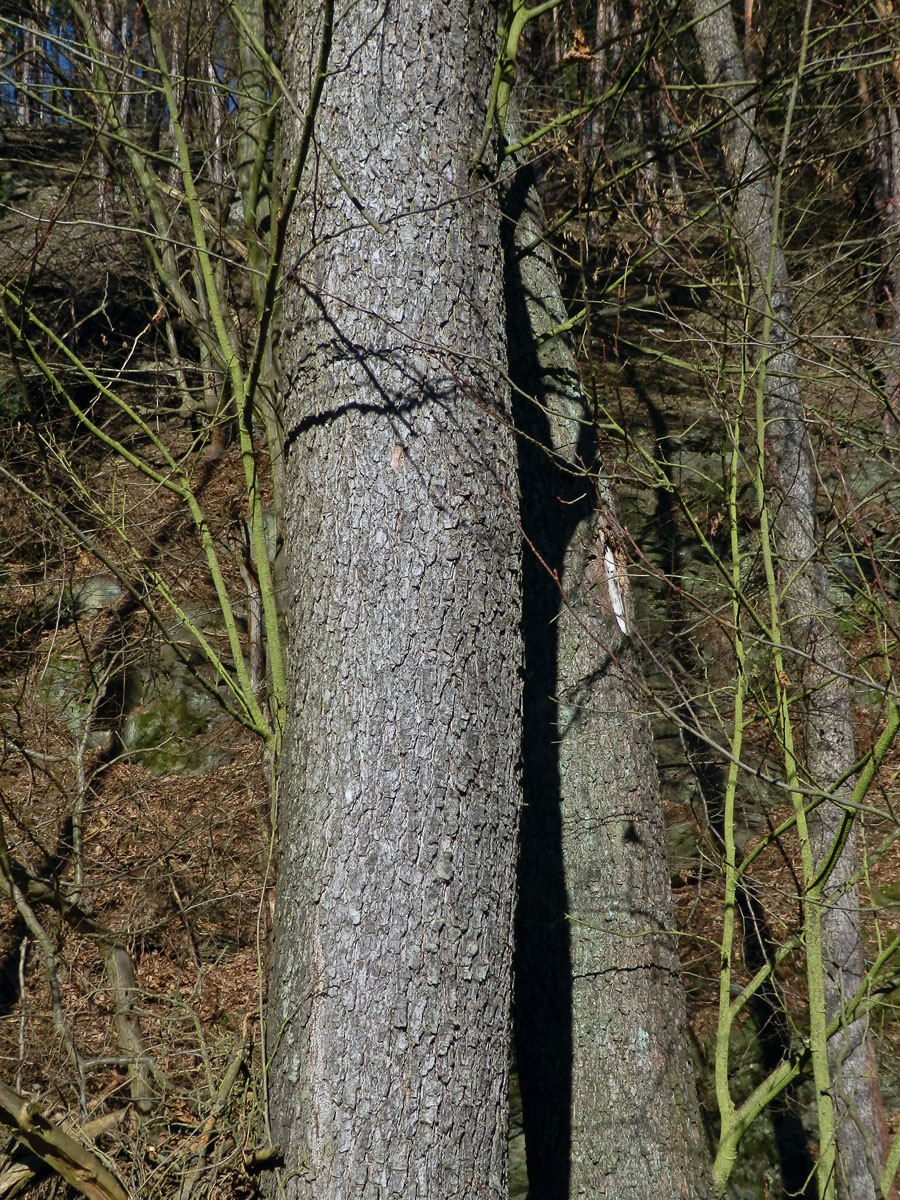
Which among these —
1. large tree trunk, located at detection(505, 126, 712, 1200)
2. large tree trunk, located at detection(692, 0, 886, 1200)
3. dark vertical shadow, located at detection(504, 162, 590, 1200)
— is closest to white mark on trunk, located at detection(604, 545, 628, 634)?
large tree trunk, located at detection(505, 126, 712, 1200)

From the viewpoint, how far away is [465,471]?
2.55 meters

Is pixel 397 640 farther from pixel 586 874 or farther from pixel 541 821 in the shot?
pixel 586 874

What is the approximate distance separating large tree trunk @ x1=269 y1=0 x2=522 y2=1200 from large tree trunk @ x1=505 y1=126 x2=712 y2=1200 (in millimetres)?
537

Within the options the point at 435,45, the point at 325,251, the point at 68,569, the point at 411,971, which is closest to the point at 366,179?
the point at 325,251

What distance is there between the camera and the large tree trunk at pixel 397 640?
2082 millimetres

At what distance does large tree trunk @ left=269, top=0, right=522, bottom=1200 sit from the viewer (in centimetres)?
208

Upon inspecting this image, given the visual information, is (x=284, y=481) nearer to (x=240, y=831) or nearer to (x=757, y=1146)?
(x=240, y=831)

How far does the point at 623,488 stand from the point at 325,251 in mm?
5738

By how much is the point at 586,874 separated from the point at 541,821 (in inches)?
10.8

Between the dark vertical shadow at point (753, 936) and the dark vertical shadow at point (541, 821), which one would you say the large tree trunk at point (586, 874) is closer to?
the dark vertical shadow at point (541, 821)

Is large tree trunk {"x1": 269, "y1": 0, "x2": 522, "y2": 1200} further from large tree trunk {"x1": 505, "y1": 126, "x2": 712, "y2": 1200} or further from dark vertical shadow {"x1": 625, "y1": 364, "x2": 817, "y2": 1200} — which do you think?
dark vertical shadow {"x1": 625, "y1": 364, "x2": 817, "y2": 1200}

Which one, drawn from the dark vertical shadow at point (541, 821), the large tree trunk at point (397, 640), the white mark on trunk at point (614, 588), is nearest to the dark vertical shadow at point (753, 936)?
the white mark on trunk at point (614, 588)

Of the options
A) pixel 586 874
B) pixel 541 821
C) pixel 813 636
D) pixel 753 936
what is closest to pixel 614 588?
pixel 541 821

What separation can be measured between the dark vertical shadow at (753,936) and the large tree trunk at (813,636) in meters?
0.33
